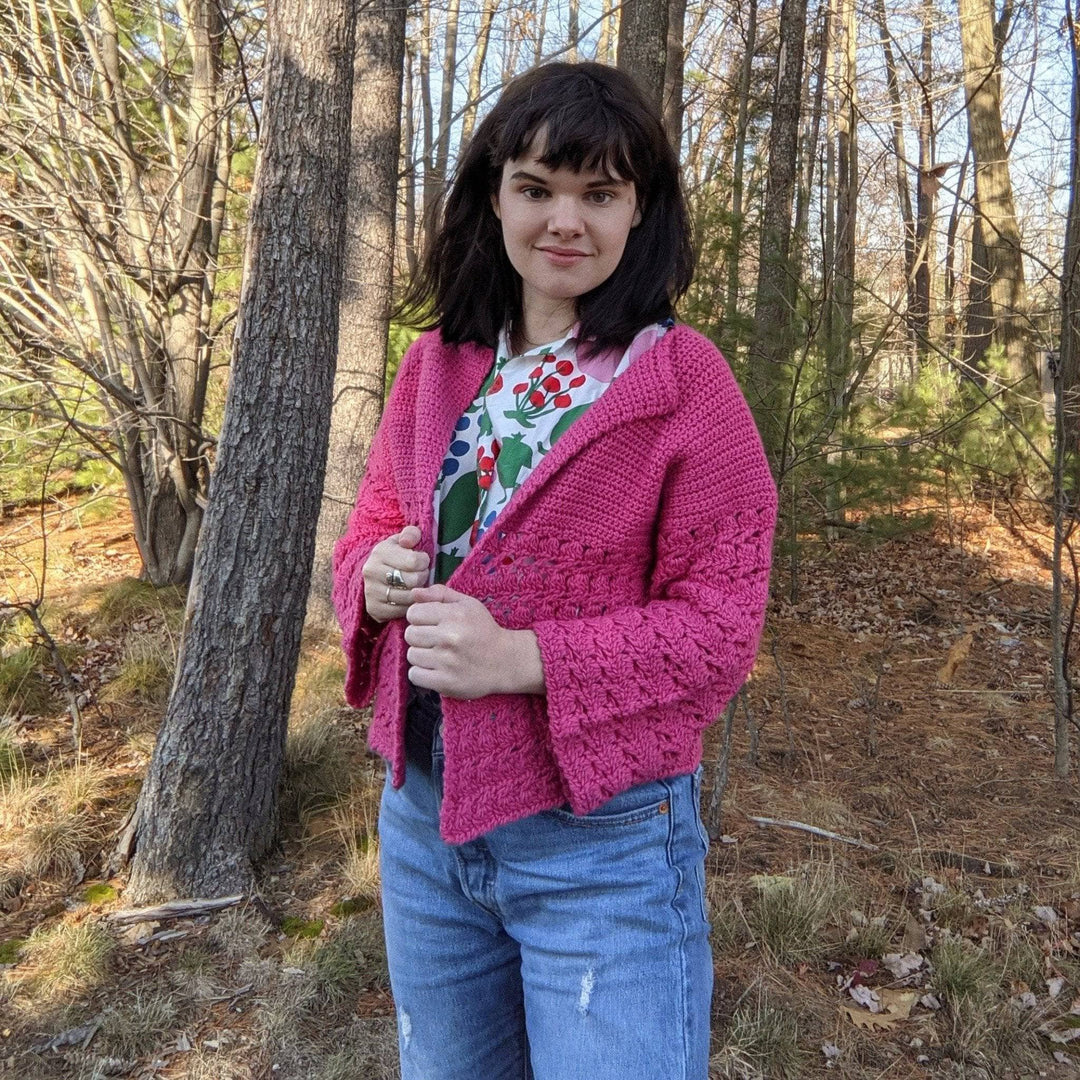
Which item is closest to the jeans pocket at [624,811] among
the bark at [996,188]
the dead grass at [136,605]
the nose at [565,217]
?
the nose at [565,217]

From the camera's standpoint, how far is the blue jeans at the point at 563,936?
1130 mm

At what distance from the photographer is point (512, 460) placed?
1.26 metres

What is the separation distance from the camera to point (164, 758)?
296cm

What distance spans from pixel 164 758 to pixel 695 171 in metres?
9.03

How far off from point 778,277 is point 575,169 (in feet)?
13.8

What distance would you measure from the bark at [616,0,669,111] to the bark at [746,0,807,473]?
69 cm

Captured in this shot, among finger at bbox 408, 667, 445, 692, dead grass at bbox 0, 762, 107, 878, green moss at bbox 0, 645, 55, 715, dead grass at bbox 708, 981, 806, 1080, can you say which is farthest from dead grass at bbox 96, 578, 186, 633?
finger at bbox 408, 667, 445, 692

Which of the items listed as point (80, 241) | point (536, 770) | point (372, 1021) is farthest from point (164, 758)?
point (80, 241)

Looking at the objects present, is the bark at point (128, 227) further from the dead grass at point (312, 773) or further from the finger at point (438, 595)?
the finger at point (438, 595)

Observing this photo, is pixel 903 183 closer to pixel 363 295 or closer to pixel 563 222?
pixel 363 295

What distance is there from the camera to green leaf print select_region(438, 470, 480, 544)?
4.28 feet

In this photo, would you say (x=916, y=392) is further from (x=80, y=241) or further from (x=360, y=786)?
(x=80, y=241)

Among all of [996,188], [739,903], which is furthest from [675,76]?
[739,903]

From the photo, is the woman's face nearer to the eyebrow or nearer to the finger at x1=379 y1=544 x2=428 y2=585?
the eyebrow
